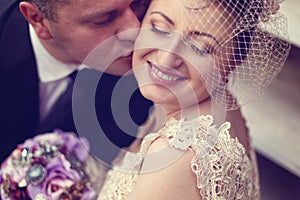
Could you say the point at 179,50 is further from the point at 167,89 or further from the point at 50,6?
the point at 50,6

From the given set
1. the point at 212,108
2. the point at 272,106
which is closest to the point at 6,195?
the point at 212,108

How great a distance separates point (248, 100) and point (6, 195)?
21.9 inches

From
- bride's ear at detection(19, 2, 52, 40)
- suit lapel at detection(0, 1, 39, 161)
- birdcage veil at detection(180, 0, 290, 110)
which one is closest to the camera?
birdcage veil at detection(180, 0, 290, 110)

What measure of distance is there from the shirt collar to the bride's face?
0.20m

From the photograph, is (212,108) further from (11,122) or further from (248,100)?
(11,122)

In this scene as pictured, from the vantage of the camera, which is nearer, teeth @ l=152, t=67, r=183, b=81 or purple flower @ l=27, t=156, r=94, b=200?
teeth @ l=152, t=67, r=183, b=81

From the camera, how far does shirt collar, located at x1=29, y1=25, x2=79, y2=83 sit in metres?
1.09

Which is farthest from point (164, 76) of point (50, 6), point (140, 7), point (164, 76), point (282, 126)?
point (282, 126)

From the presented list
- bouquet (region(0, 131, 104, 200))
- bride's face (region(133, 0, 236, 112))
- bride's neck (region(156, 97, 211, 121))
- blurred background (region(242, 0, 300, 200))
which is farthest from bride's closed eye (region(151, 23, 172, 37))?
blurred background (region(242, 0, 300, 200))

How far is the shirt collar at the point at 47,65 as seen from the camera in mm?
1089

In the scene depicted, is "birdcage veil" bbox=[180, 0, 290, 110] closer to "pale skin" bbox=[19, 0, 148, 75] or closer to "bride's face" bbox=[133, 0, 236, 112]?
"bride's face" bbox=[133, 0, 236, 112]

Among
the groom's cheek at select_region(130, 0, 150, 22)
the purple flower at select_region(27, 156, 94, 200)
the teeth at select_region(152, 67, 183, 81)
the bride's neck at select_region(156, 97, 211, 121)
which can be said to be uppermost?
the groom's cheek at select_region(130, 0, 150, 22)

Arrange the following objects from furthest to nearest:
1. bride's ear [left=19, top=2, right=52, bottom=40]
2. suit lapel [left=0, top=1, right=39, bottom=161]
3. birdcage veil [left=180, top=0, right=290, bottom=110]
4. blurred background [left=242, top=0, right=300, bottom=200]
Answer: blurred background [left=242, top=0, right=300, bottom=200] → suit lapel [left=0, top=1, right=39, bottom=161] → bride's ear [left=19, top=2, right=52, bottom=40] → birdcage veil [left=180, top=0, right=290, bottom=110]

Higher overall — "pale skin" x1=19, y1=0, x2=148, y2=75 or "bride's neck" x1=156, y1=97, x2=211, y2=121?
"pale skin" x1=19, y1=0, x2=148, y2=75
